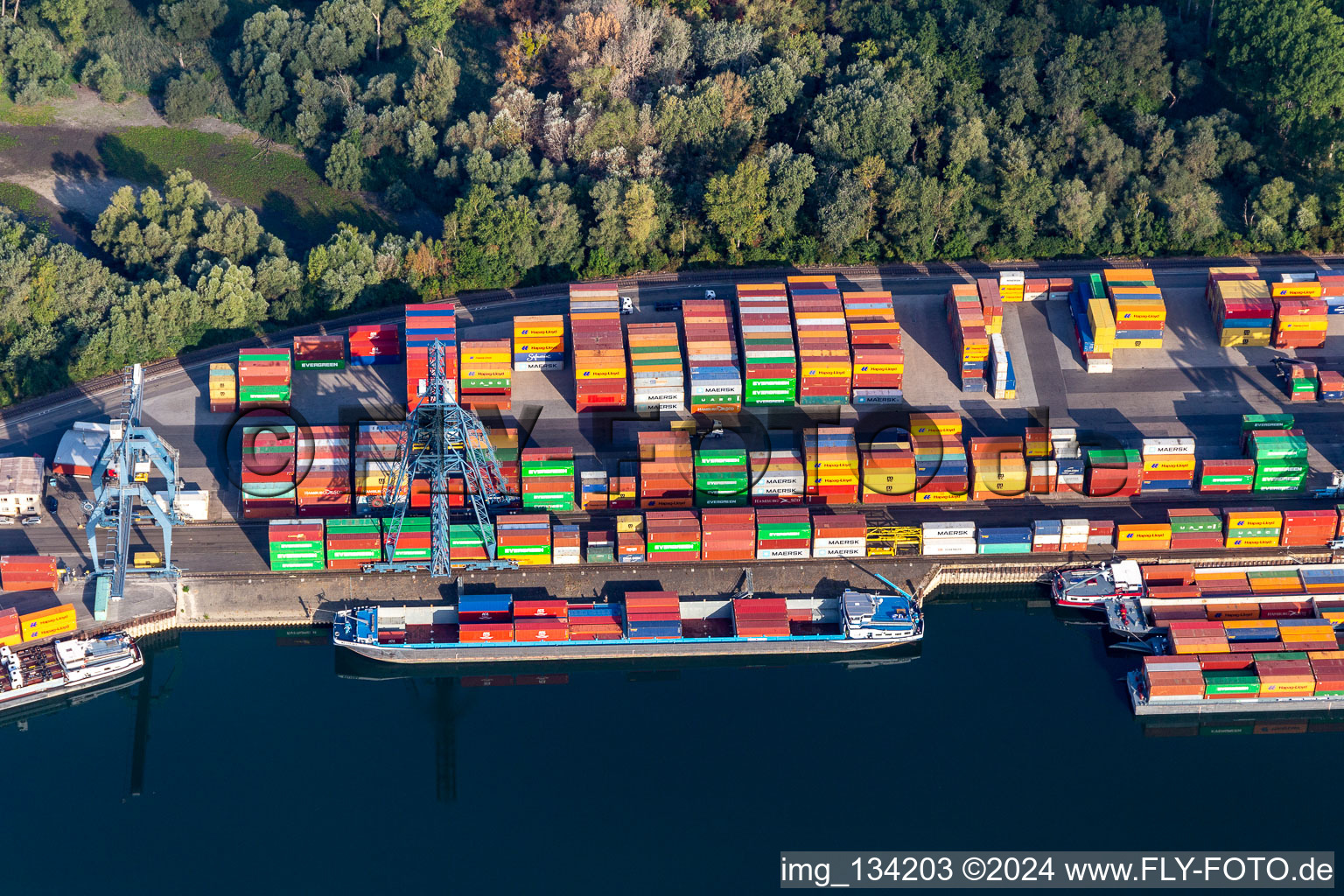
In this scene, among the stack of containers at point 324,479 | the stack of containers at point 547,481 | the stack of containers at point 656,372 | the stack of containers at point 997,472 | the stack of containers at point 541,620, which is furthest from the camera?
the stack of containers at point 656,372

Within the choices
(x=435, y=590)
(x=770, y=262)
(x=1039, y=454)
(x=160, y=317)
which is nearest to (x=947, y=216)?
(x=770, y=262)

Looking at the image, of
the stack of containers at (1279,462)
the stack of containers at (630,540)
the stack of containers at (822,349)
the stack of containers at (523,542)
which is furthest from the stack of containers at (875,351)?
the stack of containers at (523,542)

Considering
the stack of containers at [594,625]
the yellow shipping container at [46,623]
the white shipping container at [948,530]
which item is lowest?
the stack of containers at [594,625]

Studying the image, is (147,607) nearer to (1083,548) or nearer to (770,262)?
(770,262)

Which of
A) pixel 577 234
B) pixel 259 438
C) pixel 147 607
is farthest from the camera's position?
pixel 577 234

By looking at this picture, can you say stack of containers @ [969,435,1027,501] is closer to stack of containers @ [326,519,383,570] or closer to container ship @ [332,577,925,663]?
container ship @ [332,577,925,663]

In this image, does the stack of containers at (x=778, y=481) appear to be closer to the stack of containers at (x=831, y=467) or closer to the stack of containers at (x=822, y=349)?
the stack of containers at (x=831, y=467)

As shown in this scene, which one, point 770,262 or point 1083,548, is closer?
point 1083,548
